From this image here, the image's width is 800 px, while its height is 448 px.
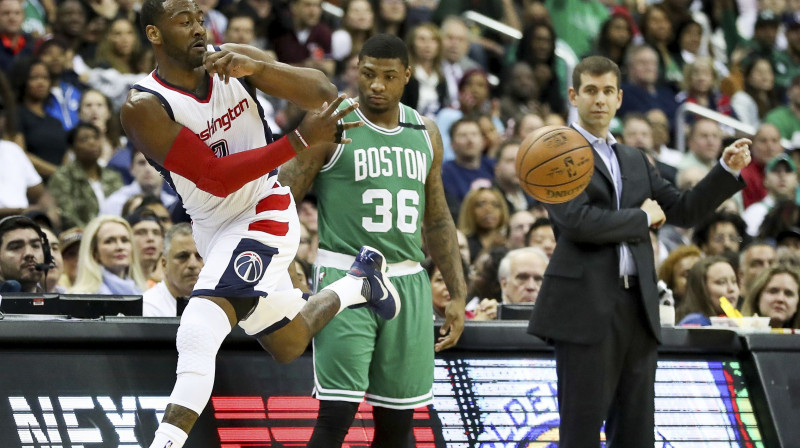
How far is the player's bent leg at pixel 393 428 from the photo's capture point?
6.15m

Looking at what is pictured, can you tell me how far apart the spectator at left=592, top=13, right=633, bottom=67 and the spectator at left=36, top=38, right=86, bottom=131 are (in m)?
6.50

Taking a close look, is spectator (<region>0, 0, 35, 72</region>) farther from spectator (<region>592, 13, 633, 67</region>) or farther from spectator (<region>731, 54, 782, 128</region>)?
spectator (<region>731, 54, 782, 128</region>)

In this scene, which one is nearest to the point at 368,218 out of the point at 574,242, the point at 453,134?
the point at 574,242

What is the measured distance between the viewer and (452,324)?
21.6ft

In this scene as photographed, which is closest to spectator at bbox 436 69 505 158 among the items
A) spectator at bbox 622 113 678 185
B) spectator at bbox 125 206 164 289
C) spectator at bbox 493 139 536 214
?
spectator at bbox 493 139 536 214

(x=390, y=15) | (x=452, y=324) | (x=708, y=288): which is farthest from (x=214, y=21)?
(x=452, y=324)

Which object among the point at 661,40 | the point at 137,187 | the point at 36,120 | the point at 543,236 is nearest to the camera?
the point at 543,236

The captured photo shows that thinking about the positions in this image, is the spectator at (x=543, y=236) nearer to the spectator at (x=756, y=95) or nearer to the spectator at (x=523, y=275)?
the spectator at (x=523, y=275)

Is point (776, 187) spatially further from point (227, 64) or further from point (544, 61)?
point (227, 64)

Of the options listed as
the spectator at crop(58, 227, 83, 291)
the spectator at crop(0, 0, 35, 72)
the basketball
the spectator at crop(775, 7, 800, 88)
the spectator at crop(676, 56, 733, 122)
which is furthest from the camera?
the spectator at crop(775, 7, 800, 88)

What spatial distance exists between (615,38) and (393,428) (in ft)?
34.0

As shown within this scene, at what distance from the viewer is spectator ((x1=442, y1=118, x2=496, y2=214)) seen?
1222cm

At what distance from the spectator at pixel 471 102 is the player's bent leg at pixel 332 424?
752 centimetres

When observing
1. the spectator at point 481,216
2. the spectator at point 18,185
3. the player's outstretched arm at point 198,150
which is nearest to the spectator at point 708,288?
the spectator at point 481,216
